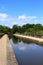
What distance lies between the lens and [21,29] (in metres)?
130

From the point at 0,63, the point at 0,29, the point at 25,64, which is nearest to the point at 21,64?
the point at 25,64

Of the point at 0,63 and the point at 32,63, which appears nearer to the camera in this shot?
the point at 0,63

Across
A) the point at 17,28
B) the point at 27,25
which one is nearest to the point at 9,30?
the point at 17,28

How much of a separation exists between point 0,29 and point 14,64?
384ft

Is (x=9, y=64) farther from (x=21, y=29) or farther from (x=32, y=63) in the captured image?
Answer: (x=21, y=29)

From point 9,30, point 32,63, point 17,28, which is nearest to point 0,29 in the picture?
point 17,28

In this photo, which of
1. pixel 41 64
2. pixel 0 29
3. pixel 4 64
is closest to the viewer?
pixel 4 64

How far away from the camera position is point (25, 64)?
35.5 ft

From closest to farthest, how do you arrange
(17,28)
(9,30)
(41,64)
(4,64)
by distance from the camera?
(4,64)
(41,64)
(17,28)
(9,30)

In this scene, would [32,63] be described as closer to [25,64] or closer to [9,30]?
[25,64]

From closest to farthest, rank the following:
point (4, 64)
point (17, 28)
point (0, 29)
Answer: point (4, 64), point (0, 29), point (17, 28)

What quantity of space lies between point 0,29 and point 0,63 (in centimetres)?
11709

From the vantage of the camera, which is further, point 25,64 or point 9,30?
point 9,30

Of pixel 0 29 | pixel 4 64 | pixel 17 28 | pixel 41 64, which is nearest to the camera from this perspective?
pixel 4 64
